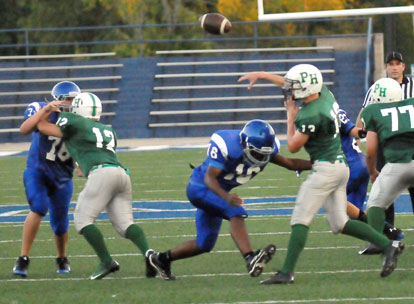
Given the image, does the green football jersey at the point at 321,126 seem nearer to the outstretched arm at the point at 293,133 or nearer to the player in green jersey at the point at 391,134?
the outstretched arm at the point at 293,133

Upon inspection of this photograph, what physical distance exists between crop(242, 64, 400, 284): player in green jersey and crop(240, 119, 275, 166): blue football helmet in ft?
0.45

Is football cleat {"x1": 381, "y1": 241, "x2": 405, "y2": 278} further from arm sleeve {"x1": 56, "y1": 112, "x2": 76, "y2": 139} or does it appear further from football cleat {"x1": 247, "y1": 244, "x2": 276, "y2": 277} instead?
arm sleeve {"x1": 56, "y1": 112, "x2": 76, "y2": 139}

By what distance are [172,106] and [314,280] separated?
52.3 ft

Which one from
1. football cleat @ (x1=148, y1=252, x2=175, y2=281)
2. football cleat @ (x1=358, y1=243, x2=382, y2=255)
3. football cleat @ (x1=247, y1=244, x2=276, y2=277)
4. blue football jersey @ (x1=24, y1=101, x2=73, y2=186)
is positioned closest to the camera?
football cleat @ (x1=247, y1=244, x2=276, y2=277)

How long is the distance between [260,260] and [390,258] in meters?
0.84

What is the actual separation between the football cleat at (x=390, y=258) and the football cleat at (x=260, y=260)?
2.39 feet

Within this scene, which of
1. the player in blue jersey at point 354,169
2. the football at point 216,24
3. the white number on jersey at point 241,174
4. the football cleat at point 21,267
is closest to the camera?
the white number on jersey at point 241,174

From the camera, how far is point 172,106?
22.5 meters

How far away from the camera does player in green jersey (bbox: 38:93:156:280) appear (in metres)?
6.97

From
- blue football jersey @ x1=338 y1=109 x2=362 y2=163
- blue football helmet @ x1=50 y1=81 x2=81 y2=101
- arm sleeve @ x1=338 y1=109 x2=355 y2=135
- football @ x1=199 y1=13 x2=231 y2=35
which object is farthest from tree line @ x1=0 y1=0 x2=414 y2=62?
blue football helmet @ x1=50 y1=81 x2=81 y2=101

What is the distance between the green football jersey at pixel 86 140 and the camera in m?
7.03

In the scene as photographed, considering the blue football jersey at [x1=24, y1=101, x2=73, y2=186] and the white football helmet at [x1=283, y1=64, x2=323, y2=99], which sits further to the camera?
the blue football jersey at [x1=24, y1=101, x2=73, y2=186]

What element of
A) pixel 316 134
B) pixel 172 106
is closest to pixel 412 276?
pixel 316 134

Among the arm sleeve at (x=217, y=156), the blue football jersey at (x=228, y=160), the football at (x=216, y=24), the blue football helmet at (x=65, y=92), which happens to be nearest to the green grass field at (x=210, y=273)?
the blue football jersey at (x=228, y=160)
